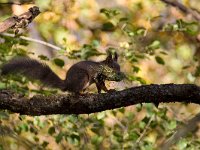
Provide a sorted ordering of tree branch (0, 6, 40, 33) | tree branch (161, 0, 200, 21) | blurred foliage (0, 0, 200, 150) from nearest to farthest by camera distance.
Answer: tree branch (0, 6, 40, 33) → blurred foliage (0, 0, 200, 150) → tree branch (161, 0, 200, 21)

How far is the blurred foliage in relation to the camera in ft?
13.8

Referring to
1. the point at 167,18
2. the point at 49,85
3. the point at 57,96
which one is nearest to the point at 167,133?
the point at 49,85

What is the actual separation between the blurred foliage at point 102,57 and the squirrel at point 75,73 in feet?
0.63

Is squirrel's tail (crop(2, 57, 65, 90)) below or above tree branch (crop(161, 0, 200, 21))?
above

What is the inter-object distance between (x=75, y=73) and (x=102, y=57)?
247cm

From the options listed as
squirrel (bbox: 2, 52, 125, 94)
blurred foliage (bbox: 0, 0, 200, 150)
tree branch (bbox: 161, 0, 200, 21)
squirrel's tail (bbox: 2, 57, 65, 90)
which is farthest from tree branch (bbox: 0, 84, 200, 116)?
tree branch (bbox: 161, 0, 200, 21)

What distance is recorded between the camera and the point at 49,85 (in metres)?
3.34

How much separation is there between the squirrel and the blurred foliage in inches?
7.6

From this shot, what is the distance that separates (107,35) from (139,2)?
67cm

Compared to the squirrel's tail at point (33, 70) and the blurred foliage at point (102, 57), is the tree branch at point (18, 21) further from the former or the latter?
the blurred foliage at point (102, 57)

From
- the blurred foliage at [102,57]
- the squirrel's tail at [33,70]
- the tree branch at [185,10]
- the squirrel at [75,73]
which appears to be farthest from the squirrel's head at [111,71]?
the tree branch at [185,10]

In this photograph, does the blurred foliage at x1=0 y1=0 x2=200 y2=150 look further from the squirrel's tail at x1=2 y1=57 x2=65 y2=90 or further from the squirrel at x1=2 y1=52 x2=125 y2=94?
the squirrel's tail at x1=2 y1=57 x2=65 y2=90

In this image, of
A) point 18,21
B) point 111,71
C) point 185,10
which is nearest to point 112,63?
point 111,71

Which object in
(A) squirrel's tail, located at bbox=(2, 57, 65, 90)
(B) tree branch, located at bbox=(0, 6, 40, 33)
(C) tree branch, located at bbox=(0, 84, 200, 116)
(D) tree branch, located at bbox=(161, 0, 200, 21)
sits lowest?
(D) tree branch, located at bbox=(161, 0, 200, 21)
